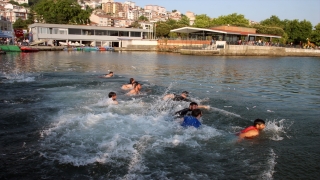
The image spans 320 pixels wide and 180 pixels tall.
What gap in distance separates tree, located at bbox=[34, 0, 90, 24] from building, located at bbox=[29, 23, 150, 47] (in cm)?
1081

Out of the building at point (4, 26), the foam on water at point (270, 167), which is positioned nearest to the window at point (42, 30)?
the building at point (4, 26)

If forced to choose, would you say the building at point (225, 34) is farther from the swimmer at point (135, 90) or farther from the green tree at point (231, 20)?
the swimmer at point (135, 90)

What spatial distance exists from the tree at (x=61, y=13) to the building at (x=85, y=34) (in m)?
10.8

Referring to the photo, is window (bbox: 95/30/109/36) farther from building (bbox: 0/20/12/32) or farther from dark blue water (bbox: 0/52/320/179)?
dark blue water (bbox: 0/52/320/179)

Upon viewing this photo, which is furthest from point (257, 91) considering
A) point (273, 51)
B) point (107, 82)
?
point (273, 51)

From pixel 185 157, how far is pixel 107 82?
44.1 ft

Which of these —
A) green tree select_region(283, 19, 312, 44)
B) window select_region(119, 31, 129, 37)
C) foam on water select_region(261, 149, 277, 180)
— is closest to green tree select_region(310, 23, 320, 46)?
green tree select_region(283, 19, 312, 44)

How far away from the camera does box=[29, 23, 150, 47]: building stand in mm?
76500

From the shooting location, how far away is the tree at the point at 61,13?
298 ft

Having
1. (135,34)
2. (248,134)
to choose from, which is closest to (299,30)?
(135,34)

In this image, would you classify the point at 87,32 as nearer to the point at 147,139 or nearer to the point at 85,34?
the point at 85,34

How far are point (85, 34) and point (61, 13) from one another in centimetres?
1508

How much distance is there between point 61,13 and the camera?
299 feet

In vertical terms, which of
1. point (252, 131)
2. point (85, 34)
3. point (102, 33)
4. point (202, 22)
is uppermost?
point (202, 22)
